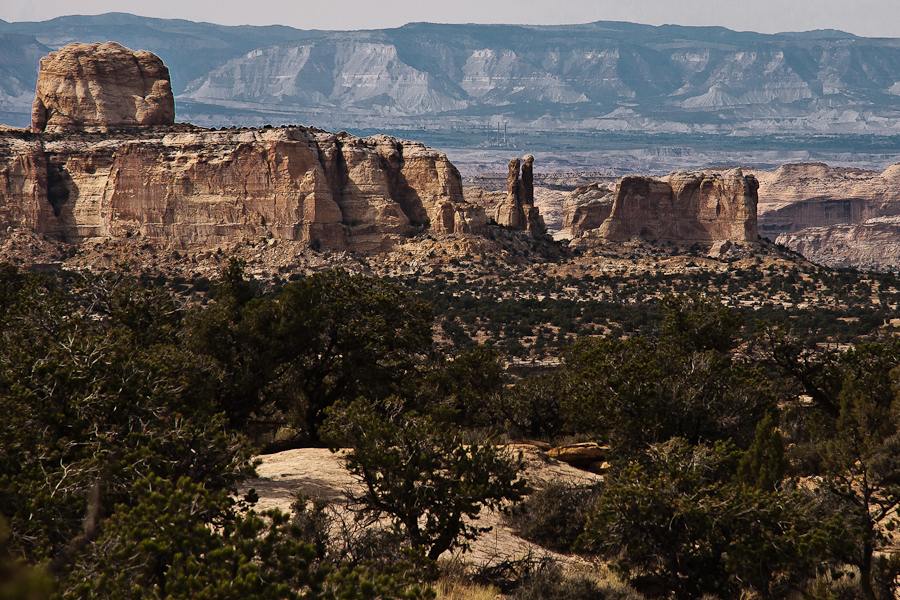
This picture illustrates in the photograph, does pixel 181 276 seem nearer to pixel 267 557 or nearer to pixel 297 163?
pixel 297 163

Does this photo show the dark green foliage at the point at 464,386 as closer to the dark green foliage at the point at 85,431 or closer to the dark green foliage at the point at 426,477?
the dark green foliage at the point at 85,431

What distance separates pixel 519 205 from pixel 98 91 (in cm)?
4593

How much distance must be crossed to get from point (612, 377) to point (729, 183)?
315 feet

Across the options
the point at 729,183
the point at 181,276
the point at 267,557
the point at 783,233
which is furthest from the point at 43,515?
the point at 783,233

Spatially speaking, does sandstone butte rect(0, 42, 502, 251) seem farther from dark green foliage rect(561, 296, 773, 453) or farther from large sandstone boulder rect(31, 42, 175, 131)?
dark green foliage rect(561, 296, 773, 453)

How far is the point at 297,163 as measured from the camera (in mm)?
82000

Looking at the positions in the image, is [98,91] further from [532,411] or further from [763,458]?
[763,458]

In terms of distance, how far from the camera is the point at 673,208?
11175 centimetres

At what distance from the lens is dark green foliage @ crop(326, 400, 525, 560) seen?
488 inches

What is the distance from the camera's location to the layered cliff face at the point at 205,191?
267 ft

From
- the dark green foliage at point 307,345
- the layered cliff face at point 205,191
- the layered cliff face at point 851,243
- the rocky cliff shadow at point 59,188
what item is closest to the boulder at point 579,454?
the dark green foliage at point 307,345

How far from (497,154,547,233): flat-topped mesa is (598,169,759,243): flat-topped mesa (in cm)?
1530

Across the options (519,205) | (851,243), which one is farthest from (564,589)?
(851,243)

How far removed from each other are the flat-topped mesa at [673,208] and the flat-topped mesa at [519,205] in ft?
50.2
